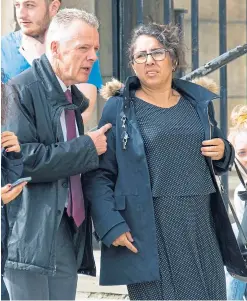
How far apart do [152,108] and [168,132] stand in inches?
6.2

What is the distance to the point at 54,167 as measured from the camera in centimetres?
456

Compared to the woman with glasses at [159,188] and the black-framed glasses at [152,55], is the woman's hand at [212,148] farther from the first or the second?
the black-framed glasses at [152,55]

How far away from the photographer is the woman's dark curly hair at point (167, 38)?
4.93 metres

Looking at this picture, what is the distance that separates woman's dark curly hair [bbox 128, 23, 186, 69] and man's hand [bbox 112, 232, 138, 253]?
85 centimetres

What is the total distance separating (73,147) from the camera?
4.61 m

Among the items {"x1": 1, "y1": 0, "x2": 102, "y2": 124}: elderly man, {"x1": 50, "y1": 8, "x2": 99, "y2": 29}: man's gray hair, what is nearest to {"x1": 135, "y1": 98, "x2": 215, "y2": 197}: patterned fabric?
{"x1": 50, "y1": 8, "x2": 99, "y2": 29}: man's gray hair

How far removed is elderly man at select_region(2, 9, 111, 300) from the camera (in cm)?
455

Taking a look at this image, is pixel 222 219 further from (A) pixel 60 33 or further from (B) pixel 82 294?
(B) pixel 82 294

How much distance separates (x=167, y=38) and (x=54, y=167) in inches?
34.1

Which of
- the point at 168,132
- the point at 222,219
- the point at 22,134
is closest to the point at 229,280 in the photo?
the point at 222,219

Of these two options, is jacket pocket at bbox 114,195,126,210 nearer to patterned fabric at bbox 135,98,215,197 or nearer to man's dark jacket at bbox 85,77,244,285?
man's dark jacket at bbox 85,77,244,285

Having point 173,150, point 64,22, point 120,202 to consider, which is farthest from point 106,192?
point 64,22

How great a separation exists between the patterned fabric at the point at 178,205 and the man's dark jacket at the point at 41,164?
321 millimetres

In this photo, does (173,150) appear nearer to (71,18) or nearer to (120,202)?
(120,202)
